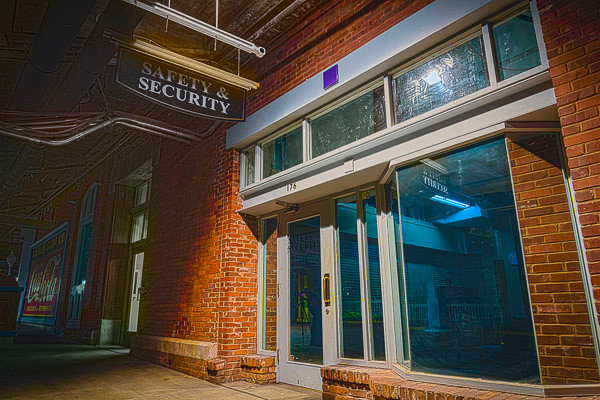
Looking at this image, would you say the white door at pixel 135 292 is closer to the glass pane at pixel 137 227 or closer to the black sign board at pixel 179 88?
the glass pane at pixel 137 227

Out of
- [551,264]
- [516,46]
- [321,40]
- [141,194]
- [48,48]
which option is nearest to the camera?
[551,264]

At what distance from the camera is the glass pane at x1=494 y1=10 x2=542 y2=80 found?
2922mm

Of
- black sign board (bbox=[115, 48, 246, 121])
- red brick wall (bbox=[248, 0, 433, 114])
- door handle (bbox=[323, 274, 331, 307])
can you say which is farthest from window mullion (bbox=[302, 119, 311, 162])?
door handle (bbox=[323, 274, 331, 307])

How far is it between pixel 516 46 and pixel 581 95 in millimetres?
743

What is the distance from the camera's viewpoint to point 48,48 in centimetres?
504

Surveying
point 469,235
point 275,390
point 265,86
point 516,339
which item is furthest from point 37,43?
point 516,339

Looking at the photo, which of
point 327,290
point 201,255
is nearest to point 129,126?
point 201,255

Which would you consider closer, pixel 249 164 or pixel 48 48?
pixel 48 48

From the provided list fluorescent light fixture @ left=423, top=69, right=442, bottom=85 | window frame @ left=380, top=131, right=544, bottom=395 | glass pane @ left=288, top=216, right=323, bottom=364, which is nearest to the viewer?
window frame @ left=380, top=131, right=544, bottom=395

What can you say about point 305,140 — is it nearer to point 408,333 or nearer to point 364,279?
point 364,279

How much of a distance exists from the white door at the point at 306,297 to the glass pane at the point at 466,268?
3.94 feet

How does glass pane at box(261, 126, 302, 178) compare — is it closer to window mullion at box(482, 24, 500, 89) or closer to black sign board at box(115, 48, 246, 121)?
black sign board at box(115, 48, 246, 121)

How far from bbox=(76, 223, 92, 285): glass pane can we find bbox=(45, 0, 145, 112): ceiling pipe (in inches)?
275

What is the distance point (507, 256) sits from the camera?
2.95m
